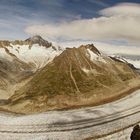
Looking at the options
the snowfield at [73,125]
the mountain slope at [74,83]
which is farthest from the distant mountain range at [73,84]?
the snowfield at [73,125]

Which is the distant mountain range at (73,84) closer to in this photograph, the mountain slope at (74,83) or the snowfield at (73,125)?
the mountain slope at (74,83)

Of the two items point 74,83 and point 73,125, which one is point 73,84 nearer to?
point 74,83

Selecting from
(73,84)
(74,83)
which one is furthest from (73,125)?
(74,83)

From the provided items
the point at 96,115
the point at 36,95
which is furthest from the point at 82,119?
the point at 36,95

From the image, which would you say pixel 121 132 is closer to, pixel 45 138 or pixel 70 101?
pixel 45 138

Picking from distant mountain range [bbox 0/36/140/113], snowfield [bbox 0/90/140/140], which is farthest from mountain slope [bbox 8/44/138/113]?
snowfield [bbox 0/90/140/140]

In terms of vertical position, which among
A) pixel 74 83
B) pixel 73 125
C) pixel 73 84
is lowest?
pixel 73 84

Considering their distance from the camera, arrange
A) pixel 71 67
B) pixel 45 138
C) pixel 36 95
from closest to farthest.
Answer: pixel 45 138 < pixel 36 95 < pixel 71 67

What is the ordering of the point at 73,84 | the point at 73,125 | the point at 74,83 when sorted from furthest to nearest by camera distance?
the point at 74,83 < the point at 73,84 < the point at 73,125
